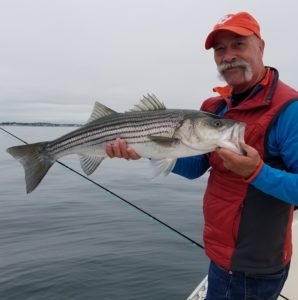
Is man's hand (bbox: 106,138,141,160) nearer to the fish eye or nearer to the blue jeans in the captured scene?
the fish eye

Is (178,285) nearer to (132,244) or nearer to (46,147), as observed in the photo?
(132,244)

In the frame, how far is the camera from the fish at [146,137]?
157 inches

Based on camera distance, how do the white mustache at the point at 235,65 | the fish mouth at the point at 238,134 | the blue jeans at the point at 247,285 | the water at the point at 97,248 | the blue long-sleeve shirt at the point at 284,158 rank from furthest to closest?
the water at the point at 97,248
the white mustache at the point at 235,65
the blue jeans at the point at 247,285
the fish mouth at the point at 238,134
the blue long-sleeve shirt at the point at 284,158

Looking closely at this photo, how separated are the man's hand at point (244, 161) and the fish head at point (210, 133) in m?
0.08

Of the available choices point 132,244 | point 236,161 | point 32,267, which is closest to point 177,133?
point 236,161

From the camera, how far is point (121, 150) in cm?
473

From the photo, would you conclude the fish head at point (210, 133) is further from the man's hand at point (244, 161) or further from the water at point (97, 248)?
the water at point (97, 248)

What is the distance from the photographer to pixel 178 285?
9617 millimetres

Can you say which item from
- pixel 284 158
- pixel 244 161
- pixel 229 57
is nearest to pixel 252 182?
pixel 244 161

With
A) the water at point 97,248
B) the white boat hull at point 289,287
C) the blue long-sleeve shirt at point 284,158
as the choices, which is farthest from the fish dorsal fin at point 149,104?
the water at point 97,248

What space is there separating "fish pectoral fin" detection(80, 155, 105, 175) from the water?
4840mm

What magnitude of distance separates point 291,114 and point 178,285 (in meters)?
7.32

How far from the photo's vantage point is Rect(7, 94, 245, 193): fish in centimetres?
399

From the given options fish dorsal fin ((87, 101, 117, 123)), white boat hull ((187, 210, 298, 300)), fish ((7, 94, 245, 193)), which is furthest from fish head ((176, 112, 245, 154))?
white boat hull ((187, 210, 298, 300))
